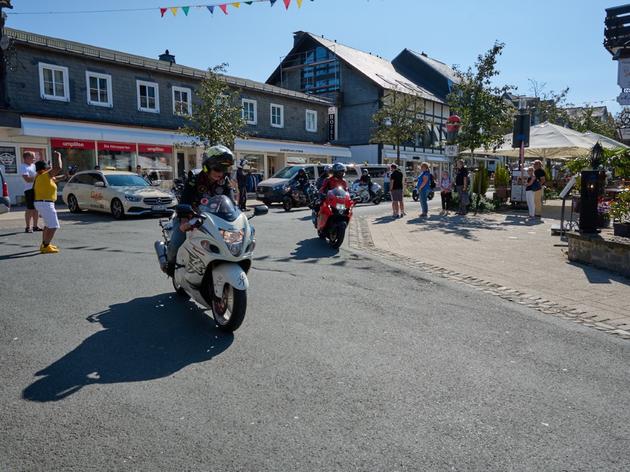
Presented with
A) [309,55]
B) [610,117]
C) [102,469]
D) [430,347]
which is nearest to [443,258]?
[430,347]

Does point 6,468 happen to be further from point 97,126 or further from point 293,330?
point 97,126

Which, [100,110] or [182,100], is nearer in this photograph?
[100,110]

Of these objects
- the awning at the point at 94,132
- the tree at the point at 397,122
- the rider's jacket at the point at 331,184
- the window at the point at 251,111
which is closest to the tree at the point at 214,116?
the awning at the point at 94,132

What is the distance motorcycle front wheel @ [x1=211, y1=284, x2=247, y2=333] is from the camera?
4.29 m

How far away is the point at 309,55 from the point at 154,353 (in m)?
41.3

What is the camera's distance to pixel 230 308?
14.9 ft

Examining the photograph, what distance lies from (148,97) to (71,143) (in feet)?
17.3

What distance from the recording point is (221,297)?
4.57 metres

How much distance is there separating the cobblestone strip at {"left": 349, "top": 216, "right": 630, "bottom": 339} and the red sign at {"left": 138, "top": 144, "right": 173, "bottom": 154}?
55.0ft

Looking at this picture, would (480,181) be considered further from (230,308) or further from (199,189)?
(230,308)

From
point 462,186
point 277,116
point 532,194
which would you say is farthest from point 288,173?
point 277,116

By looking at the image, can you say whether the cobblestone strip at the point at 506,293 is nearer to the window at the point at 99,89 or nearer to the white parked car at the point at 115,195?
the white parked car at the point at 115,195

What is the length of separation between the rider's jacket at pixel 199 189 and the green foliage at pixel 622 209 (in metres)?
6.53

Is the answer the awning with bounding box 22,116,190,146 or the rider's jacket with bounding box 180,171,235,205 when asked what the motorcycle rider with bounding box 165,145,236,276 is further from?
the awning with bounding box 22,116,190,146
